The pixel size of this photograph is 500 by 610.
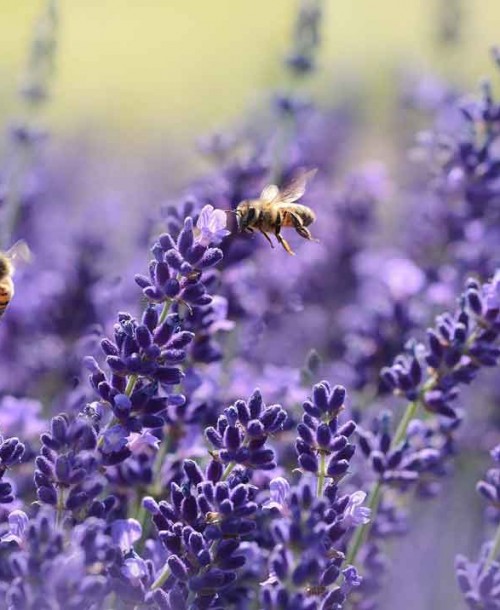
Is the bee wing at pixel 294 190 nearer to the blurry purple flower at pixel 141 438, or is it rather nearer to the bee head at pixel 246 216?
the bee head at pixel 246 216

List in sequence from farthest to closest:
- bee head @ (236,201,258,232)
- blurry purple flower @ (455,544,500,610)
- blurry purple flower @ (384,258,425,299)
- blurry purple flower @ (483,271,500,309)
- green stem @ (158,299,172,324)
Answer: blurry purple flower @ (384,258,425,299)
bee head @ (236,201,258,232)
blurry purple flower @ (483,271,500,309)
blurry purple flower @ (455,544,500,610)
green stem @ (158,299,172,324)

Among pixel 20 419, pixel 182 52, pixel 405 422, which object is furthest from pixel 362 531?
pixel 182 52

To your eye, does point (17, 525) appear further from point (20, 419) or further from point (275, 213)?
point (275, 213)

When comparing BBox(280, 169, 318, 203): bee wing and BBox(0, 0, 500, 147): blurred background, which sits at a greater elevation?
BBox(0, 0, 500, 147): blurred background

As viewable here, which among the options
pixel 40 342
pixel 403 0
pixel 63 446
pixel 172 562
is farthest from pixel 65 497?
pixel 403 0

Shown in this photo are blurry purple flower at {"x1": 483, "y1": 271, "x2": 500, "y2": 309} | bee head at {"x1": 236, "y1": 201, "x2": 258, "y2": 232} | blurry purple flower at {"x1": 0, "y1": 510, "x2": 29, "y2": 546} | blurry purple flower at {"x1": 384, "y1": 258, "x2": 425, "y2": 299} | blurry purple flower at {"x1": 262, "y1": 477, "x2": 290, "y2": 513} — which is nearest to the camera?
blurry purple flower at {"x1": 0, "y1": 510, "x2": 29, "y2": 546}

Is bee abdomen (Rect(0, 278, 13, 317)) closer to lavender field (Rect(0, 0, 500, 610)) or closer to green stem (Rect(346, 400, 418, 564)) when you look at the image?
lavender field (Rect(0, 0, 500, 610))

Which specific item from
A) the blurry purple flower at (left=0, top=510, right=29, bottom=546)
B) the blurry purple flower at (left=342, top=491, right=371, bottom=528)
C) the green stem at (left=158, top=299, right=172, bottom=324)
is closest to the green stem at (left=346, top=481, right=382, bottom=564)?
the blurry purple flower at (left=342, top=491, right=371, bottom=528)

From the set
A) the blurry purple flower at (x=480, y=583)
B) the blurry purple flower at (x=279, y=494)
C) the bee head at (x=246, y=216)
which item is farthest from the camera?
the bee head at (x=246, y=216)

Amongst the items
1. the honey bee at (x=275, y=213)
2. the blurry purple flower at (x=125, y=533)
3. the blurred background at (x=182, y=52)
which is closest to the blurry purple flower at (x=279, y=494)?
the blurry purple flower at (x=125, y=533)
